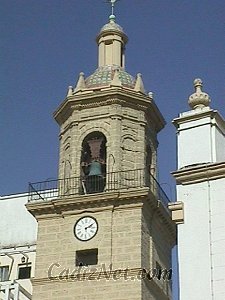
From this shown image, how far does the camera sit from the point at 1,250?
1357 inches

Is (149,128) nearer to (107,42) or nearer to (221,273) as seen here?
(107,42)

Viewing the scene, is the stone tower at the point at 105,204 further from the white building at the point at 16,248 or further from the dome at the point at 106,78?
the white building at the point at 16,248

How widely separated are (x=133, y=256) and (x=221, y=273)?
1183 centimetres

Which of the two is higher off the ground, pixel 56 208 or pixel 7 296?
pixel 56 208

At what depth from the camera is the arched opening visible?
3014 centimetres

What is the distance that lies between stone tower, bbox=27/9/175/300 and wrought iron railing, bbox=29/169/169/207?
0.03 metres

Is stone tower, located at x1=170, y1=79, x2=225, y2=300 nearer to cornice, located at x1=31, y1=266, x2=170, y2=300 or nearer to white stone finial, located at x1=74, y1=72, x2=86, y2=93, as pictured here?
cornice, located at x1=31, y1=266, x2=170, y2=300

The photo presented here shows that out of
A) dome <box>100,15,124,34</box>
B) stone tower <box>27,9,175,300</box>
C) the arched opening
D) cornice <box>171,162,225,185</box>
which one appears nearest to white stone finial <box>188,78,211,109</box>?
cornice <box>171,162,225,185</box>

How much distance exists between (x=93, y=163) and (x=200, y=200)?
12939 mm

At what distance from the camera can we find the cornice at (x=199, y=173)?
17.7 meters

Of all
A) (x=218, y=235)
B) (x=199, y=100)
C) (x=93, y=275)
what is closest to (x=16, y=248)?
(x=93, y=275)

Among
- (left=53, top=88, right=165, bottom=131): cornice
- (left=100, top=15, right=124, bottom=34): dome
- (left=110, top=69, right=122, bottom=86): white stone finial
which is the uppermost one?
(left=100, top=15, right=124, bottom=34): dome

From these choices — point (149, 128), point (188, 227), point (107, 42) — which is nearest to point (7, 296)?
point (149, 128)

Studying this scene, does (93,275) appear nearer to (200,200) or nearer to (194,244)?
(200,200)
